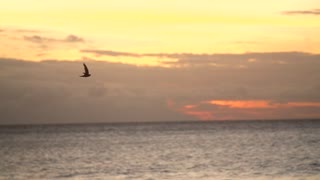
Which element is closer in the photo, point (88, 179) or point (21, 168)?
point (88, 179)

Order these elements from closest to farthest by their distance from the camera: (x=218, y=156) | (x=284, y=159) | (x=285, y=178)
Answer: (x=285, y=178) → (x=284, y=159) → (x=218, y=156)

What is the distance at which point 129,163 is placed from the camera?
5691 cm

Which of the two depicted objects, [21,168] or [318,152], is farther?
[318,152]

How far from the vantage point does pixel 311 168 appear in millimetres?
48188

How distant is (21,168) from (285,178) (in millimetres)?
22826

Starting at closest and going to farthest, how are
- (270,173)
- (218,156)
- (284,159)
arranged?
(270,173) → (284,159) → (218,156)

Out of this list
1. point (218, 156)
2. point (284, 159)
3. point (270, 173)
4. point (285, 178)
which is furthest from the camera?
point (218, 156)

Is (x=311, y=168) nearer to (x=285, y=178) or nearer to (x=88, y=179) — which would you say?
(x=285, y=178)

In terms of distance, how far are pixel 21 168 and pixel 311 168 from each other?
22785 millimetres

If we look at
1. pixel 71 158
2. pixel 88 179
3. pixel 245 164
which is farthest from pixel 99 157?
pixel 88 179

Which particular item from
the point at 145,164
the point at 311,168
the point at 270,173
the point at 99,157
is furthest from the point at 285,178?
the point at 99,157

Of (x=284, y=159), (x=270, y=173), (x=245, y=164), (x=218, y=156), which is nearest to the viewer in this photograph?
(x=270, y=173)

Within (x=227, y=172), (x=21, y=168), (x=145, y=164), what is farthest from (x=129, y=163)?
(x=227, y=172)

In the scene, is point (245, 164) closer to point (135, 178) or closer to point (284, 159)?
point (284, 159)
